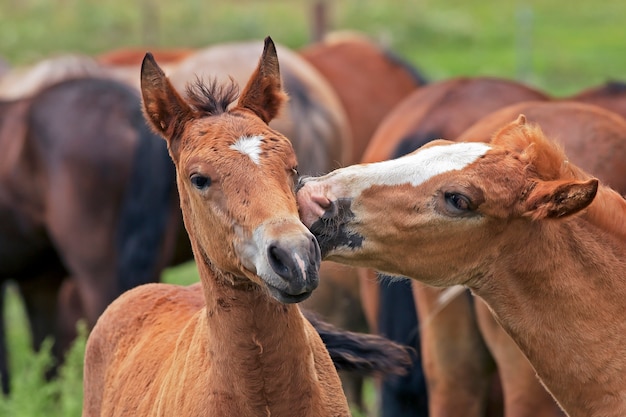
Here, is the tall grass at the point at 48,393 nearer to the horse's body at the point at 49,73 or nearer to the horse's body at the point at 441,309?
the horse's body at the point at 441,309

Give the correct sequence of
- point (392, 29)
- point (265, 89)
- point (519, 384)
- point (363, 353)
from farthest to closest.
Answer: point (392, 29) < point (519, 384) < point (363, 353) < point (265, 89)

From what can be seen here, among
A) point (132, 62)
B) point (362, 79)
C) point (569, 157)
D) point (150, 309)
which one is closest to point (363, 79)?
point (362, 79)

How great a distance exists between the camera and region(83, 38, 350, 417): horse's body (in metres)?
2.99

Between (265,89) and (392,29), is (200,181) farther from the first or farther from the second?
(392,29)

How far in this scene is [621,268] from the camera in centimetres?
336

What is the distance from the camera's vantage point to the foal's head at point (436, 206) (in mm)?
3240

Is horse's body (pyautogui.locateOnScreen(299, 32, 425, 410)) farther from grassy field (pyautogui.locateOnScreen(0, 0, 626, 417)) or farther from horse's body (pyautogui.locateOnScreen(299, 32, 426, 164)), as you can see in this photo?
grassy field (pyautogui.locateOnScreen(0, 0, 626, 417))

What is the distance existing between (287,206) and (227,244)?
243 mm

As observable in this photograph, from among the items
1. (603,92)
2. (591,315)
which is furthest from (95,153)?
(591,315)

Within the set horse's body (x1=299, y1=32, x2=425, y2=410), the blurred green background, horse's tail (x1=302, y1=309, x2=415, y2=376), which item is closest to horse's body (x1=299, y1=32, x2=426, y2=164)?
horse's body (x1=299, y1=32, x2=425, y2=410)

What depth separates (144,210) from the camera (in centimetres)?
615

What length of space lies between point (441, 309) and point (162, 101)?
2.02 meters

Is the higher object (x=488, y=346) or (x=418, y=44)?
(x=488, y=346)

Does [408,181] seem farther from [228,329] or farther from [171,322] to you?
[171,322]
